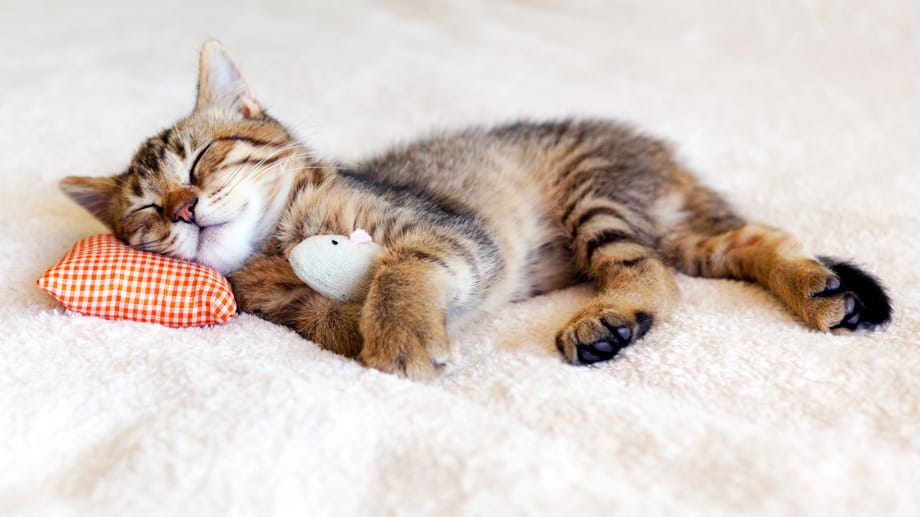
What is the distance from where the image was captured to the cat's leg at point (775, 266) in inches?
47.9

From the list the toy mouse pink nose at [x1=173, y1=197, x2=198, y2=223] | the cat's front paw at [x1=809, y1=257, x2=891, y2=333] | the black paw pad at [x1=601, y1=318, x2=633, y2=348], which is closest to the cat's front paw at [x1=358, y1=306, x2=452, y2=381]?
the black paw pad at [x1=601, y1=318, x2=633, y2=348]

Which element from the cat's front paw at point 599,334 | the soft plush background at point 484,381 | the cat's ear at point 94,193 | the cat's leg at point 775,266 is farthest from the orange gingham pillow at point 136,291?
the cat's leg at point 775,266

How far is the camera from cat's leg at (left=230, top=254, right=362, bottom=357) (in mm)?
1257

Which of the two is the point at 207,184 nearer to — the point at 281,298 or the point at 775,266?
the point at 281,298

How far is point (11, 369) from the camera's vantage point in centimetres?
105

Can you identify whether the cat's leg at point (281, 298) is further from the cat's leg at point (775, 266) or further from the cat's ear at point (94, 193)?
the cat's leg at point (775, 266)

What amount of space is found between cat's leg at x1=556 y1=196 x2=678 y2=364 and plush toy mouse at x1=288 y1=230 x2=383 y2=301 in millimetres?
347

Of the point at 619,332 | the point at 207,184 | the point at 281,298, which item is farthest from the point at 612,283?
the point at 207,184

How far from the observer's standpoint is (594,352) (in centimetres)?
116

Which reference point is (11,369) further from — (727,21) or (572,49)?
(727,21)

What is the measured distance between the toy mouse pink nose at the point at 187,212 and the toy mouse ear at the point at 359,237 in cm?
27

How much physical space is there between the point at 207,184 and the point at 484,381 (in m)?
0.63

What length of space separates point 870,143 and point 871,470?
162cm

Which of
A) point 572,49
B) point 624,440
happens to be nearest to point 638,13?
point 572,49
